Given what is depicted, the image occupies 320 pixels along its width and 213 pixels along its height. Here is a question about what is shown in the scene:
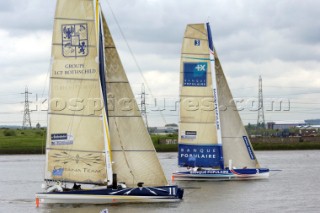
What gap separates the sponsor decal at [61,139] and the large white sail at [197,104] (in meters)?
18.7

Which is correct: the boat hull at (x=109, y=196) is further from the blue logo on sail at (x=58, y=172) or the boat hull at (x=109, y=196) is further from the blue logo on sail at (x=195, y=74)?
the blue logo on sail at (x=195, y=74)

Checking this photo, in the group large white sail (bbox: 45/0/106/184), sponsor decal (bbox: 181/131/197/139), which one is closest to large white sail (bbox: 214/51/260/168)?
sponsor decal (bbox: 181/131/197/139)

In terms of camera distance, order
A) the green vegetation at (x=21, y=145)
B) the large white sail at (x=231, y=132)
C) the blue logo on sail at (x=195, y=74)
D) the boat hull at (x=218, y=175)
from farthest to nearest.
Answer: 1. the green vegetation at (x=21, y=145)
2. the large white sail at (x=231, y=132)
3. the blue logo on sail at (x=195, y=74)
4. the boat hull at (x=218, y=175)

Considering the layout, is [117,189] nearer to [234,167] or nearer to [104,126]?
Answer: [104,126]

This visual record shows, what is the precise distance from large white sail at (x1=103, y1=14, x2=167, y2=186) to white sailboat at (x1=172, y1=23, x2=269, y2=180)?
16.9 meters

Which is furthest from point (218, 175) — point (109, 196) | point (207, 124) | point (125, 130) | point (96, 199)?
point (96, 199)

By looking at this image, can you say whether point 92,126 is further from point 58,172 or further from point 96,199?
point 96,199

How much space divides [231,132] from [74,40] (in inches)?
888

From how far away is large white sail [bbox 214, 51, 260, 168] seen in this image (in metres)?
62.1

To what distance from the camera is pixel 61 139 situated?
4381 cm

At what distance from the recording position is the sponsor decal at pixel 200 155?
6116cm

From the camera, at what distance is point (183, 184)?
5912 centimetres

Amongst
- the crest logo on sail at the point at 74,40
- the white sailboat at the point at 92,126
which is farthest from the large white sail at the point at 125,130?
the crest logo on sail at the point at 74,40

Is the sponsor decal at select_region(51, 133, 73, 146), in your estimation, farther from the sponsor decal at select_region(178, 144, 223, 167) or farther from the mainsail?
the sponsor decal at select_region(178, 144, 223, 167)
